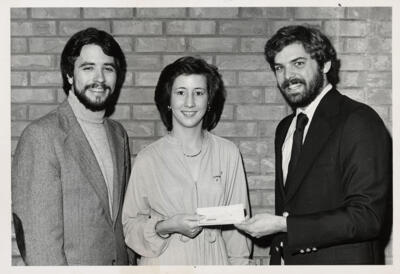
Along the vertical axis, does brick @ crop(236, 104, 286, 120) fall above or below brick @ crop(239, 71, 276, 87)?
below

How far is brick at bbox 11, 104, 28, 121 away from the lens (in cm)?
253

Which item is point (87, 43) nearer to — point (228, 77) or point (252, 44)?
point (228, 77)

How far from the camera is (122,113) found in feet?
8.50

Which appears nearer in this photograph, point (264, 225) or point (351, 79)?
point (264, 225)

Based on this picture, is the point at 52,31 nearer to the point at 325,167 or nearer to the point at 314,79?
the point at 314,79

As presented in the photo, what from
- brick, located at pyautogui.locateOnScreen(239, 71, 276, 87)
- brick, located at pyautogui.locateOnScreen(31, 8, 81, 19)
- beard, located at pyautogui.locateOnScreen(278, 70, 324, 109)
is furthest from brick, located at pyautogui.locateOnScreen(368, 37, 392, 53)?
brick, located at pyautogui.locateOnScreen(31, 8, 81, 19)

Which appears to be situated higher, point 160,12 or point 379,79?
point 160,12

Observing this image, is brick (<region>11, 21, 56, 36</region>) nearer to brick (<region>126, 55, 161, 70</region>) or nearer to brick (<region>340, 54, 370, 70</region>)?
brick (<region>126, 55, 161, 70</region>)

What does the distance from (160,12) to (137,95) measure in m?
0.47

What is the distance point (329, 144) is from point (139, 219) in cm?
107

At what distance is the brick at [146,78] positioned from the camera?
101 inches

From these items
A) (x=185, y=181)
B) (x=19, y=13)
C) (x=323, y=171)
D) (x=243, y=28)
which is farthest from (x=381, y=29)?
(x=19, y=13)

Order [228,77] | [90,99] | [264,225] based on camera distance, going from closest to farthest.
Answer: [264,225] → [90,99] → [228,77]

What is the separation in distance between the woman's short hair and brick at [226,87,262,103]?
62 cm
